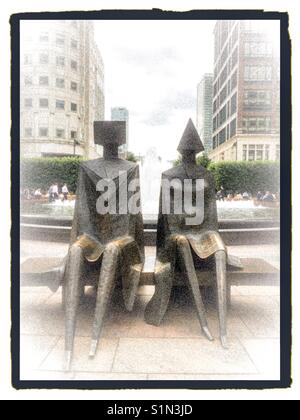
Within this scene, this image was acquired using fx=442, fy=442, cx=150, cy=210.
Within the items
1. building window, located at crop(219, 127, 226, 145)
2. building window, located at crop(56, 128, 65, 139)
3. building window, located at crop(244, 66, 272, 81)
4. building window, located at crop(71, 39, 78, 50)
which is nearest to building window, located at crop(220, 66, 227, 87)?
building window, located at crop(244, 66, 272, 81)

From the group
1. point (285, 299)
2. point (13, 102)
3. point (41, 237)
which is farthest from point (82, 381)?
point (41, 237)

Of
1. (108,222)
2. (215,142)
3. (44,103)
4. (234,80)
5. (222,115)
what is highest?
(234,80)

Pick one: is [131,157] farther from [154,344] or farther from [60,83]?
[154,344]

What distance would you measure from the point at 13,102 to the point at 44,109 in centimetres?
127

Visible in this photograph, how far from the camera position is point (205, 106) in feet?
16.6

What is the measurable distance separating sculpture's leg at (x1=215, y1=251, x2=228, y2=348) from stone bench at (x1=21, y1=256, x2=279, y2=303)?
261 millimetres

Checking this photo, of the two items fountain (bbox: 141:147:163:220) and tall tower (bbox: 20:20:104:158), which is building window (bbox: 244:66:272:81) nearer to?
tall tower (bbox: 20:20:104:158)

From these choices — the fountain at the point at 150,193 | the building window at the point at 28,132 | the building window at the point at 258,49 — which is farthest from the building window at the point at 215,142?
the fountain at the point at 150,193

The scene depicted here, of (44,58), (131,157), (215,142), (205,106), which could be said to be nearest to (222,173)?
(215,142)

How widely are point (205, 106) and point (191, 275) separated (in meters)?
1.97

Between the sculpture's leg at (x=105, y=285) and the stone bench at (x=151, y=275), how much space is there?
0.48 m

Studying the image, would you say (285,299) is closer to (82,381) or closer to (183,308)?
(183,308)

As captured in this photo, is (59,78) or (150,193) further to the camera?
(150,193)
